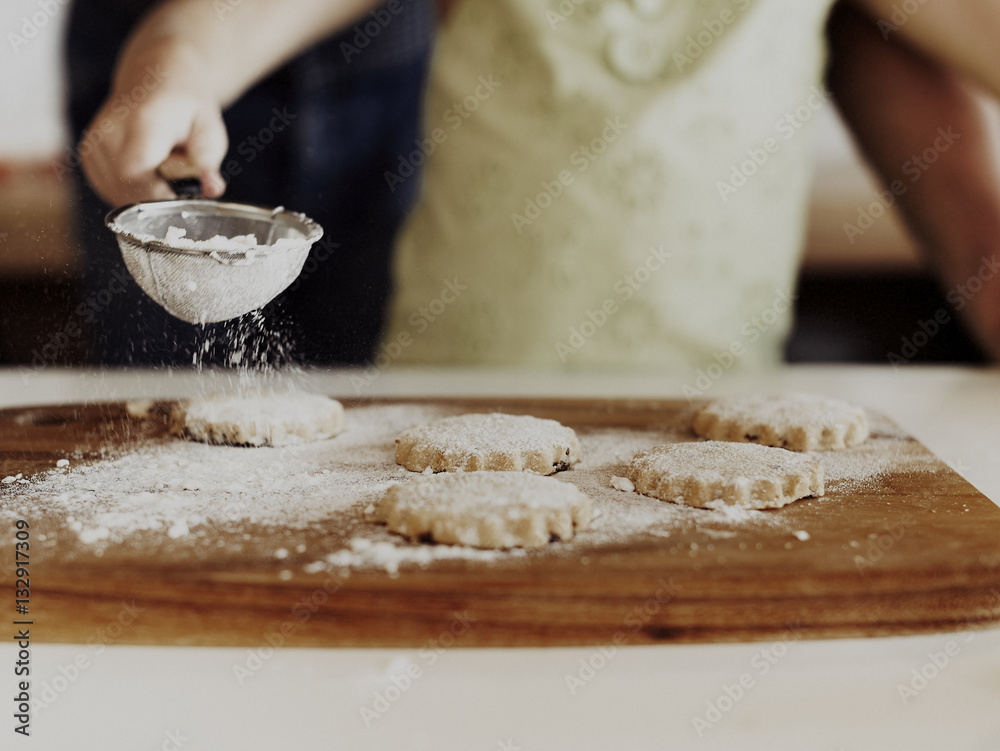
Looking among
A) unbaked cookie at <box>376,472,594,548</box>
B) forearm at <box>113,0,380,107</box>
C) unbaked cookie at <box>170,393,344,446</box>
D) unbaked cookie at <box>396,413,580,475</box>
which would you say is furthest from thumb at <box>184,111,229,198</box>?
unbaked cookie at <box>376,472,594,548</box>

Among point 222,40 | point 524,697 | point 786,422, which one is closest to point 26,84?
point 222,40

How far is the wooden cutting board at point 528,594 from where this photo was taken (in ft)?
3.07

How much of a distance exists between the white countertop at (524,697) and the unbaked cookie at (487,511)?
0.15 m

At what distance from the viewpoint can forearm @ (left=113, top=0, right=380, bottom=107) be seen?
1813mm

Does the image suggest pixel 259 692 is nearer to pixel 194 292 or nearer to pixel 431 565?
pixel 431 565

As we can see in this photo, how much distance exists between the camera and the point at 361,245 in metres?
3.07

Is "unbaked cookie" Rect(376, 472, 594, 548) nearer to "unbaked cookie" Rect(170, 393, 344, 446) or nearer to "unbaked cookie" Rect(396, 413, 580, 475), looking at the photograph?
"unbaked cookie" Rect(396, 413, 580, 475)

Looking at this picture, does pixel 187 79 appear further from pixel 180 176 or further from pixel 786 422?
pixel 786 422

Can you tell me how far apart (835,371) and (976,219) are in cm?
57

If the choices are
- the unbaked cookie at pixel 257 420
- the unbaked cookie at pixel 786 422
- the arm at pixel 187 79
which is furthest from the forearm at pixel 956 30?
the unbaked cookie at pixel 257 420

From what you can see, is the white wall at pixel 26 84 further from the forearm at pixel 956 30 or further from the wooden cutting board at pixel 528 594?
the wooden cutting board at pixel 528 594

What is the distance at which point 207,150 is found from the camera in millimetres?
1583

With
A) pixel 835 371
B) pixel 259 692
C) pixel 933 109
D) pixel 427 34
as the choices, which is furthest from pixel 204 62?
pixel 933 109

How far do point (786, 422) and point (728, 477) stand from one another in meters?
0.35
